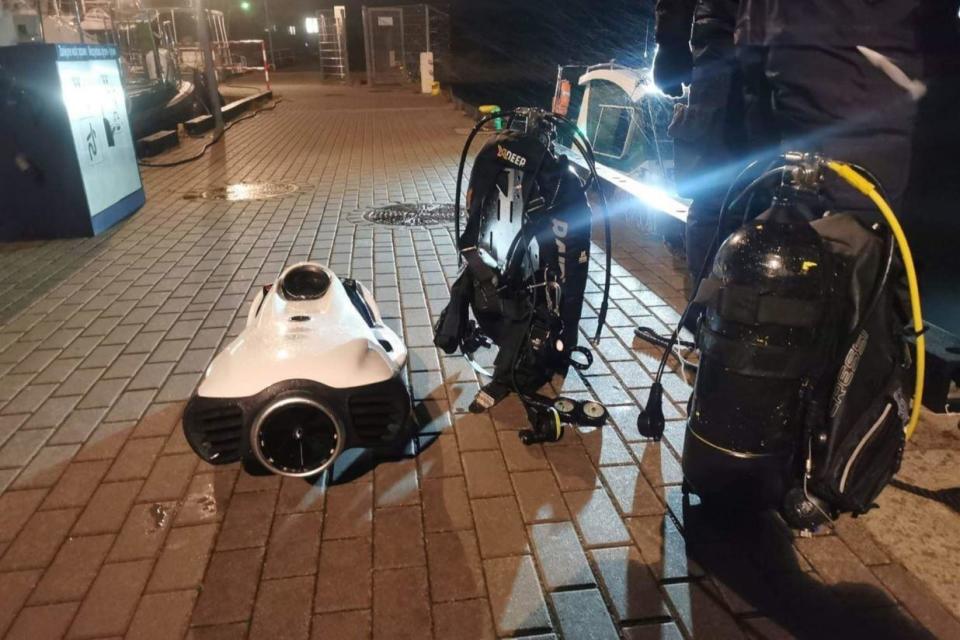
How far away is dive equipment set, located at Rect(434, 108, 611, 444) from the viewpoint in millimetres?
3475

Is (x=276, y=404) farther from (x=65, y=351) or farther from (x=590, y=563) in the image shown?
(x=65, y=351)

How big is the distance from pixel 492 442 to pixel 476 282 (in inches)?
37.2

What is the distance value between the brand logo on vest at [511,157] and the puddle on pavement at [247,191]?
6185 mm

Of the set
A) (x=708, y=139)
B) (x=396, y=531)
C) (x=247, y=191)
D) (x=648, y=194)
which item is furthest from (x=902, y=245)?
(x=247, y=191)

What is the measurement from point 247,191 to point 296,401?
7.40m

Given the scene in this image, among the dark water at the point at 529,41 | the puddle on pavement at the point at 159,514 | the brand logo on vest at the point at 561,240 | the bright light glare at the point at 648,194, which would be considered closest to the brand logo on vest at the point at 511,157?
the brand logo on vest at the point at 561,240

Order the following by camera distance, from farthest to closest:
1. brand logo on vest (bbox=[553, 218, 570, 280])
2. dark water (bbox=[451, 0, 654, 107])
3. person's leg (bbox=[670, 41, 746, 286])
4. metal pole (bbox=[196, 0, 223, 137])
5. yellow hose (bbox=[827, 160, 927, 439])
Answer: dark water (bbox=[451, 0, 654, 107]), metal pole (bbox=[196, 0, 223, 137]), brand logo on vest (bbox=[553, 218, 570, 280]), person's leg (bbox=[670, 41, 746, 286]), yellow hose (bbox=[827, 160, 927, 439])

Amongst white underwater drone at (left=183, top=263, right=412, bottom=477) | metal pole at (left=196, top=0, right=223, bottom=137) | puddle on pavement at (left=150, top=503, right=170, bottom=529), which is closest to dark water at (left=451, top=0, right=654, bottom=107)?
metal pole at (left=196, top=0, right=223, bottom=137)

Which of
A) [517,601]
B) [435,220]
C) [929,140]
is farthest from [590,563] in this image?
[435,220]

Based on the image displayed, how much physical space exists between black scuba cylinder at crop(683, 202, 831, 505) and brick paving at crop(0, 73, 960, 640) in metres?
0.45

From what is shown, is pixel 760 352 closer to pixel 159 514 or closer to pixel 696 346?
pixel 696 346

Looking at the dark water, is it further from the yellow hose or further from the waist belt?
the waist belt

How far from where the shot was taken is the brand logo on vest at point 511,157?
3.48 metres

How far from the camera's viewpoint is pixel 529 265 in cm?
372
